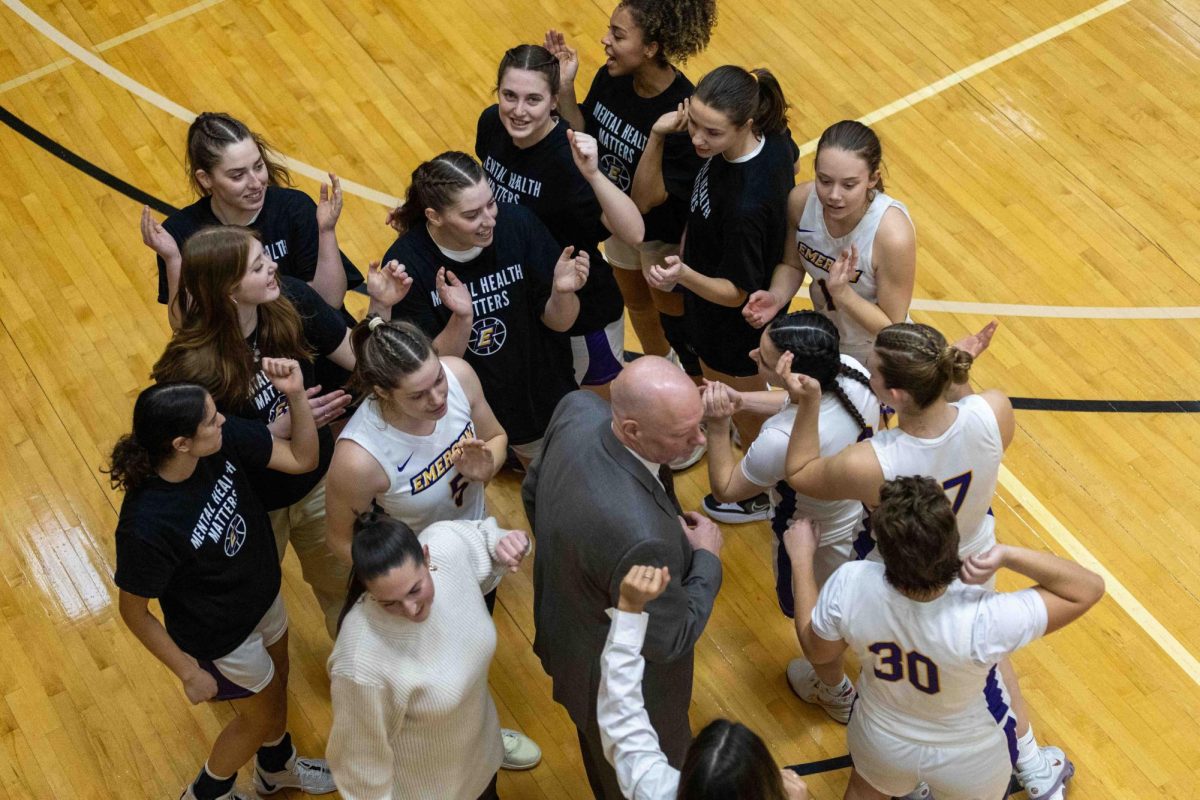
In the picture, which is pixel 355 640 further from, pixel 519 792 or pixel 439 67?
pixel 439 67

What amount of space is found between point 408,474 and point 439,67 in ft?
13.1

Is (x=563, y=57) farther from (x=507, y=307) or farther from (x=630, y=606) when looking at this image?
(x=630, y=606)

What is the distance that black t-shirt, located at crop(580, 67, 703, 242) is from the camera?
15.9 ft

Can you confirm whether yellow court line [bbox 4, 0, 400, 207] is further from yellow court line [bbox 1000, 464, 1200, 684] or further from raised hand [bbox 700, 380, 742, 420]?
yellow court line [bbox 1000, 464, 1200, 684]

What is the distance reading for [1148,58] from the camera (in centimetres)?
680

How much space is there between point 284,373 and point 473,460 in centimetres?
64

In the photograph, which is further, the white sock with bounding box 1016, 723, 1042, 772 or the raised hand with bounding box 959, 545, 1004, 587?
the white sock with bounding box 1016, 723, 1042, 772

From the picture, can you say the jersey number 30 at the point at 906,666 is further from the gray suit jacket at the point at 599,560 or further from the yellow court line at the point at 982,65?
the yellow court line at the point at 982,65

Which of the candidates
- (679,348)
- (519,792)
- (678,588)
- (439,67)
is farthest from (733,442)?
(439,67)

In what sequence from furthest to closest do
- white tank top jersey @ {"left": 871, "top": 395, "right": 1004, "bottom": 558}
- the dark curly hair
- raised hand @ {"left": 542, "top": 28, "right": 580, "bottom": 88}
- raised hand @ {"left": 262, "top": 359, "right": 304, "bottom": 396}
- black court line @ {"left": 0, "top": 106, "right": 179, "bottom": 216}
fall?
black court line @ {"left": 0, "top": 106, "right": 179, "bottom": 216} < raised hand @ {"left": 542, "top": 28, "right": 580, "bottom": 88} < the dark curly hair < raised hand @ {"left": 262, "top": 359, "right": 304, "bottom": 396} < white tank top jersey @ {"left": 871, "top": 395, "right": 1004, "bottom": 558}

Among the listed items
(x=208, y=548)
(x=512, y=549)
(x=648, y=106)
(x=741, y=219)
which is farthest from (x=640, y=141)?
(x=208, y=548)

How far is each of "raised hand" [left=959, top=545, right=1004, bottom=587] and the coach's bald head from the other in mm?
766

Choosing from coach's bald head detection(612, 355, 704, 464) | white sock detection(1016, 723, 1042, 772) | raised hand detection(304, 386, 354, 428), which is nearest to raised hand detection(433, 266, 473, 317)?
raised hand detection(304, 386, 354, 428)

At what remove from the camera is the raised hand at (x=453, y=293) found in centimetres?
416
